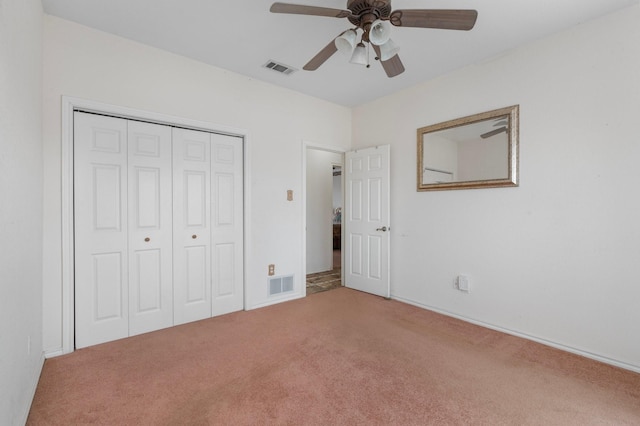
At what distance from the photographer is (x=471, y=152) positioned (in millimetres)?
3119

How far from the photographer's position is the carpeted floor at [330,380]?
1.70 meters

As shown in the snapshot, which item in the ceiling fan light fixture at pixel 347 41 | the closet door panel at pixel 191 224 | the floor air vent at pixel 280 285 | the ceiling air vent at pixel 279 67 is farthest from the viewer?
the floor air vent at pixel 280 285

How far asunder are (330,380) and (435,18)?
2.42 metres

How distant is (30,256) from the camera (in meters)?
1.86

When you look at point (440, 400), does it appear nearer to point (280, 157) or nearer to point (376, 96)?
point (280, 157)

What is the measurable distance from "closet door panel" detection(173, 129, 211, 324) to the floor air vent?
77cm

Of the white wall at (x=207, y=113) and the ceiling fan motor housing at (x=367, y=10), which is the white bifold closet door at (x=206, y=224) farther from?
the ceiling fan motor housing at (x=367, y=10)

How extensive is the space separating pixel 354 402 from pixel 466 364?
1.01 metres

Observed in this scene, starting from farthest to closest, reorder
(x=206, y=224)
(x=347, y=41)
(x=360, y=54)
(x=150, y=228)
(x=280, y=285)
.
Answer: (x=280, y=285), (x=206, y=224), (x=150, y=228), (x=360, y=54), (x=347, y=41)

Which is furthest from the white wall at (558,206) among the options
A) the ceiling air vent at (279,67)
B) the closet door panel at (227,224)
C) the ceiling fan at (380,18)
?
the closet door panel at (227,224)

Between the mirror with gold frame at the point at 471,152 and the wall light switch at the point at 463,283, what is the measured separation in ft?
3.17

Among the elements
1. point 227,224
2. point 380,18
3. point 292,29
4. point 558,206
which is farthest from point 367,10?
point 227,224

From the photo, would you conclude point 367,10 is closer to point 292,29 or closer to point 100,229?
point 292,29

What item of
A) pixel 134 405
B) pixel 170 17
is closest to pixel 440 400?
pixel 134 405
